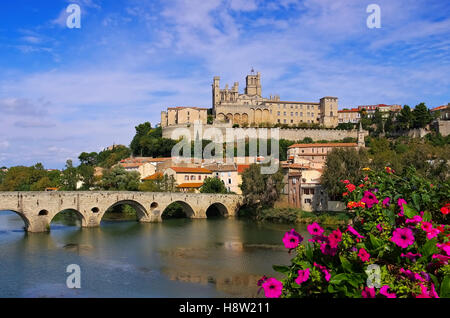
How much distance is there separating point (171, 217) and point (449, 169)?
88.3ft

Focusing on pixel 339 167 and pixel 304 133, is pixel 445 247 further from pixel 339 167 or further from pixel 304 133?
pixel 304 133

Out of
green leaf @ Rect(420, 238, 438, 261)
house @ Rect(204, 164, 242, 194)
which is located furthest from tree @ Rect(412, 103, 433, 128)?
green leaf @ Rect(420, 238, 438, 261)

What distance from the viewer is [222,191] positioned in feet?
168

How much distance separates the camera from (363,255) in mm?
5336

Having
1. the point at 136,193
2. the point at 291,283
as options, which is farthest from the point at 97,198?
the point at 291,283

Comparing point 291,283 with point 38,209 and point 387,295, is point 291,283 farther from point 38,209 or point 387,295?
point 38,209

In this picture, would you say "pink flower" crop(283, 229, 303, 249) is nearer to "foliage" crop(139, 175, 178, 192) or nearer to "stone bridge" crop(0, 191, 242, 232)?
"stone bridge" crop(0, 191, 242, 232)

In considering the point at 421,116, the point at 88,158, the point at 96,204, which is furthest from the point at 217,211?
the point at 88,158

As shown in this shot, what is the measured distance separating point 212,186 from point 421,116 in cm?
4356

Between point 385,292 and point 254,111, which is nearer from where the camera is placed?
point 385,292

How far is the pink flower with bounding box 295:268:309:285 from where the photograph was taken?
5.30 meters

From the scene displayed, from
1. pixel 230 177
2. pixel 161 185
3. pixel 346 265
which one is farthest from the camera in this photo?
pixel 230 177

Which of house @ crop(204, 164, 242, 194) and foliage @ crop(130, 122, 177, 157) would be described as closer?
house @ crop(204, 164, 242, 194)

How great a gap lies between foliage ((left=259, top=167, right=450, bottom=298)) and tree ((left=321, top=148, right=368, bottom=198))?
34.1 metres
